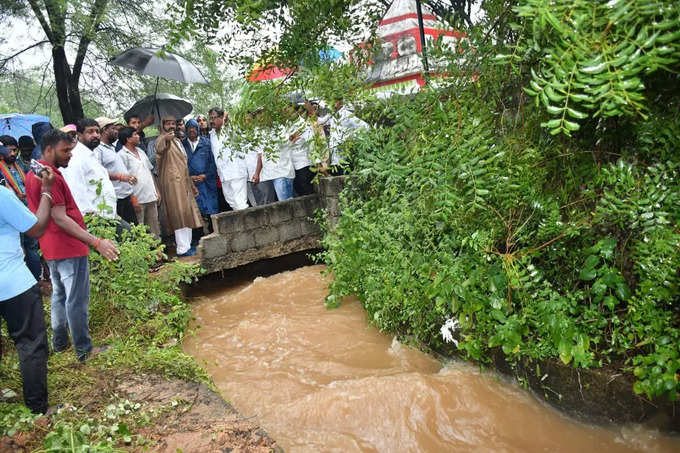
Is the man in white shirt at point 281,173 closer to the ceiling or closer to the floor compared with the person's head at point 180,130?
closer to the floor

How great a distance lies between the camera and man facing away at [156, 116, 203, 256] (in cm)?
742

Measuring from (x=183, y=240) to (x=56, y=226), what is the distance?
153 inches

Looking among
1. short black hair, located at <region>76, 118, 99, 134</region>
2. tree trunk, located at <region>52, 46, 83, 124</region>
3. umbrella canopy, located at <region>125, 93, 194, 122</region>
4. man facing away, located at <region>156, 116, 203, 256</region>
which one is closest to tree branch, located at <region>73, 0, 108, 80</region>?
tree trunk, located at <region>52, 46, 83, 124</region>

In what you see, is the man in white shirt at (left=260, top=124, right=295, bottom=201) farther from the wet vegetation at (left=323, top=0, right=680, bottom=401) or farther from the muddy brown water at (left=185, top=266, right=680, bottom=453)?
the wet vegetation at (left=323, top=0, right=680, bottom=401)

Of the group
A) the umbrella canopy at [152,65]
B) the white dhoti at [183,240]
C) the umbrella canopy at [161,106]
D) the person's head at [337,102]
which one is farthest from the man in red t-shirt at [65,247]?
the umbrella canopy at [161,106]

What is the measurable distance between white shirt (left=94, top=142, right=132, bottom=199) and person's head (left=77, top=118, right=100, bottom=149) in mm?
220

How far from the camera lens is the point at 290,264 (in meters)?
8.21

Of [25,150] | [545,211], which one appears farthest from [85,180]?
[545,211]

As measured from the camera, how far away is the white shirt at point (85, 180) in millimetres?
5590

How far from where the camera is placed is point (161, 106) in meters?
9.02

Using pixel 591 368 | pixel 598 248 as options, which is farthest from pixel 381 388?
pixel 598 248

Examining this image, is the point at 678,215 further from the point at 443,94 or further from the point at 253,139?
the point at 253,139

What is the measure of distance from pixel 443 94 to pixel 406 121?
359 millimetres

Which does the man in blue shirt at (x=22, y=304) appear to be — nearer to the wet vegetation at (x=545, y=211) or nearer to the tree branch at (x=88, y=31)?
the wet vegetation at (x=545, y=211)
